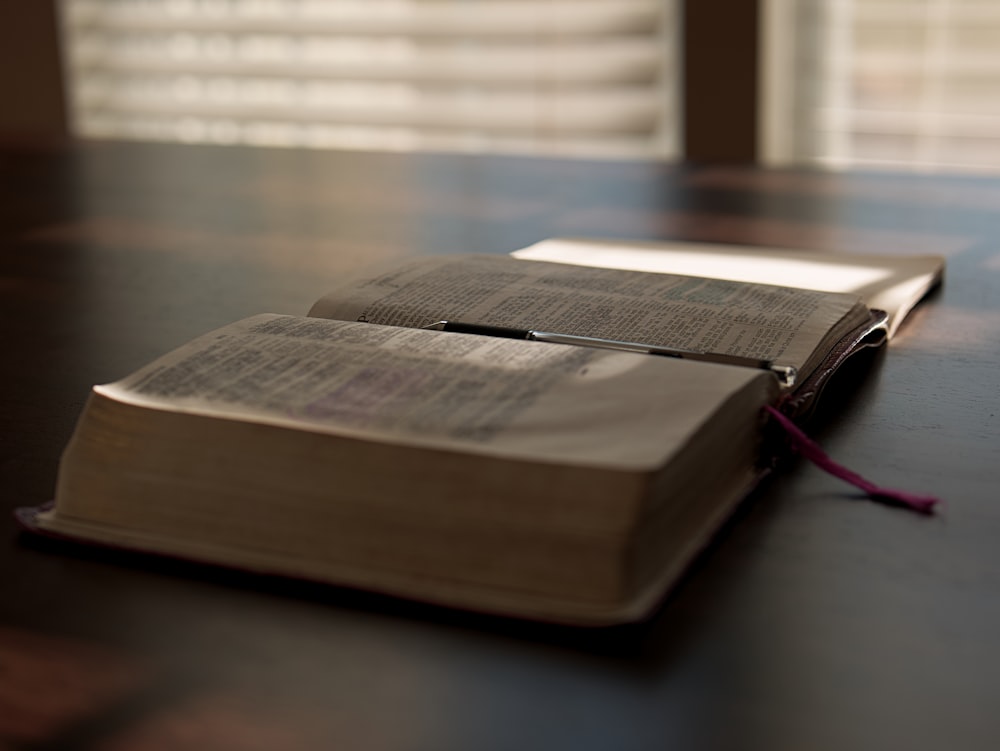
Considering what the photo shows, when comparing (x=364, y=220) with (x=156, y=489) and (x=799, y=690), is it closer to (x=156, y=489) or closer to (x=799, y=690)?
(x=156, y=489)

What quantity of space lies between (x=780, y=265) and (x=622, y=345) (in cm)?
33

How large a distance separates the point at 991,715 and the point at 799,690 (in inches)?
2.1

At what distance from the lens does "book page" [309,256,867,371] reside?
0.63 m

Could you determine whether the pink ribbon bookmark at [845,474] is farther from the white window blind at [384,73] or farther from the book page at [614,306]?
the white window blind at [384,73]

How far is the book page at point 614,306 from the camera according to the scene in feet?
2.08

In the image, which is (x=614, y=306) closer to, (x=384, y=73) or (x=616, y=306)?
(x=616, y=306)

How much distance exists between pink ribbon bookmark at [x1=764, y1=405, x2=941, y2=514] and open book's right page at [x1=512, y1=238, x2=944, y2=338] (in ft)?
0.89

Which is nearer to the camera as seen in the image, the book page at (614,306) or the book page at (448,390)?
the book page at (448,390)

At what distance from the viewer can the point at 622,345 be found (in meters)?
0.60

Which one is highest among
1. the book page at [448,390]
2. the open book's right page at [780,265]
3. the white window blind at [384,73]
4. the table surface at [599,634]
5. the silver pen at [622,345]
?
the white window blind at [384,73]

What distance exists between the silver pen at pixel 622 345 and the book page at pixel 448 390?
6 cm

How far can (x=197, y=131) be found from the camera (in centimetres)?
319

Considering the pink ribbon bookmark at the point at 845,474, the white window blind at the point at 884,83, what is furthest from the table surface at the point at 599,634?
the white window blind at the point at 884,83

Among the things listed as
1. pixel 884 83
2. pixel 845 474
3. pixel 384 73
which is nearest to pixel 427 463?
pixel 845 474
